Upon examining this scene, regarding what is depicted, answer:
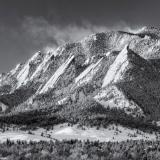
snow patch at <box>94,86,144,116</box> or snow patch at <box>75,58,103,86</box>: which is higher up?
snow patch at <box>75,58,103,86</box>

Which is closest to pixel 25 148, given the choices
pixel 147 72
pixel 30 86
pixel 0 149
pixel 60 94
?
pixel 0 149

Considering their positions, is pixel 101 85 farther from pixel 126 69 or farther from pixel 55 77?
pixel 55 77

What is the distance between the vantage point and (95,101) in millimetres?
107000

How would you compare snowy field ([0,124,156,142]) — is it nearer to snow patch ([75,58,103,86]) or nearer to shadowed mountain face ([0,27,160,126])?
shadowed mountain face ([0,27,160,126])

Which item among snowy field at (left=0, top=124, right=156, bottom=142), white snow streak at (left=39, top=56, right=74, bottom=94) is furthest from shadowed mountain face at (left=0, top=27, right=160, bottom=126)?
snowy field at (left=0, top=124, right=156, bottom=142)

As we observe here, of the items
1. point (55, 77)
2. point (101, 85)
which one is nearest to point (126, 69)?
point (101, 85)

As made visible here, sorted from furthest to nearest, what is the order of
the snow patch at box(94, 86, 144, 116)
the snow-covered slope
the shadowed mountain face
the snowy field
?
1. the snow-covered slope
2. the shadowed mountain face
3. the snow patch at box(94, 86, 144, 116)
4. the snowy field

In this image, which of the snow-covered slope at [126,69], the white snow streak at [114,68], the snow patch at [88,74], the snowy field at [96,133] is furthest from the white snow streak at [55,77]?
the snowy field at [96,133]

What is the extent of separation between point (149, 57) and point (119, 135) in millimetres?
98386

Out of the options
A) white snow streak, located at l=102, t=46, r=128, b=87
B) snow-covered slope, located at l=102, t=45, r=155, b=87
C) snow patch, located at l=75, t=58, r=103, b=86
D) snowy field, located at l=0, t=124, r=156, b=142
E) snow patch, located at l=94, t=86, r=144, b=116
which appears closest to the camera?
snowy field, located at l=0, t=124, r=156, b=142

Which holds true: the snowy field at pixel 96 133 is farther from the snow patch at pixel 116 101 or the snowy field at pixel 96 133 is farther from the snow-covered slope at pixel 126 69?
the snow-covered slope at pixel 126 69

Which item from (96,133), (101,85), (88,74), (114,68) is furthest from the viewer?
(88,74)

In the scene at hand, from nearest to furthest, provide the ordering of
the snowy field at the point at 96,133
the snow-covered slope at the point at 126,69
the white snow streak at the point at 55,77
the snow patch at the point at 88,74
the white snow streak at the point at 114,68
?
the snowy field at the point at 96,133, the snow-covered slope at the point at 126,69, the white snow streak at the point at 114,68, the snow patch at the point at 88,74, the white snow streak at the point at 55,77

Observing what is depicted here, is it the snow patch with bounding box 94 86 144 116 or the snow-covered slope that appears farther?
the snow-covered slope
